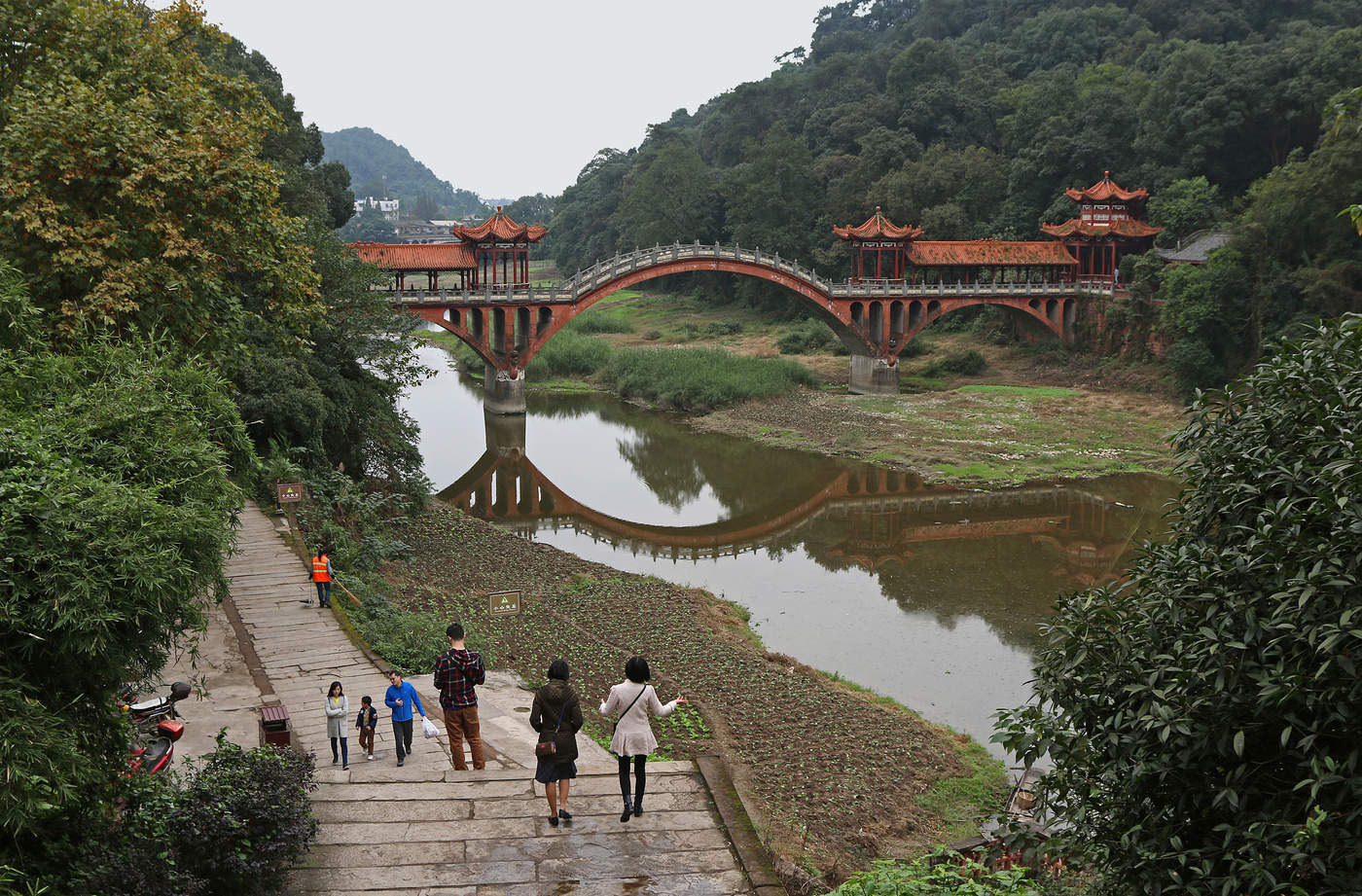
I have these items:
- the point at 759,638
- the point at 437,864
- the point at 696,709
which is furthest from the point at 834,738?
the point at 437,864

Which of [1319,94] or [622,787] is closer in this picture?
[622,787]

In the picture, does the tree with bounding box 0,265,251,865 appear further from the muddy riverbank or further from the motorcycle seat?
the muddy riverbank

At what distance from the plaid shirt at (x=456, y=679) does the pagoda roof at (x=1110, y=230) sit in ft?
140

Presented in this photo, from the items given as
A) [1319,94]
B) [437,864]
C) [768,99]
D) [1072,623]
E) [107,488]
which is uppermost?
[768,99]

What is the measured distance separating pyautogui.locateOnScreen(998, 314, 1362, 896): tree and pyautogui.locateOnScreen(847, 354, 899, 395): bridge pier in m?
39.1

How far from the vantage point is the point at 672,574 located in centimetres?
2386

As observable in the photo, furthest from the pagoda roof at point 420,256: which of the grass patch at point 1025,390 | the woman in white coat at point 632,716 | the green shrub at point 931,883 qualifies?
the green shrub at point 931,883

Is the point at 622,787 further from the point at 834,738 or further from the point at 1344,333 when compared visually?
the point at 834,738

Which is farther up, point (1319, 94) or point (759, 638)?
point (1319, 94)

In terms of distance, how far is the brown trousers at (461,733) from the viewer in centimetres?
913

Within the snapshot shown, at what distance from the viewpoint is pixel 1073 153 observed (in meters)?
53.1

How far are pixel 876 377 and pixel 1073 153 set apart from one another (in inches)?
646

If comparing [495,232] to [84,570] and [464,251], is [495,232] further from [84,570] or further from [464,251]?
[84,570]

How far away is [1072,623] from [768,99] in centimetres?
8215
